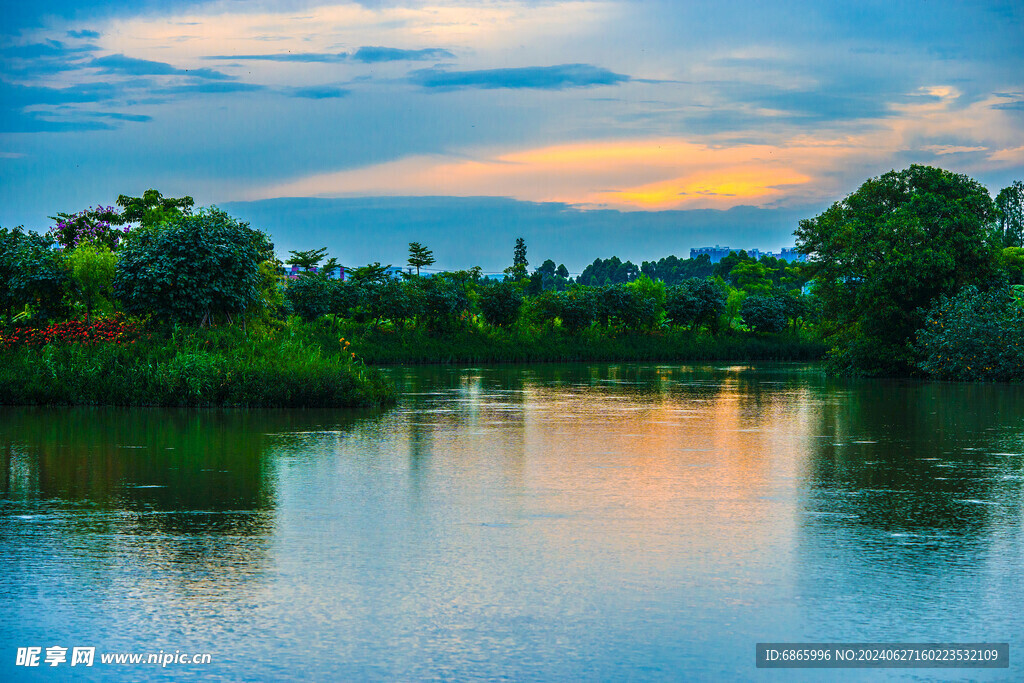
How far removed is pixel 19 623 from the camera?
6125 millimetres

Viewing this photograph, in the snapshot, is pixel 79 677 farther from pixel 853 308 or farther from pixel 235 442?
pixel 853 308

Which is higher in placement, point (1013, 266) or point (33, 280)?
point (1013, 266)

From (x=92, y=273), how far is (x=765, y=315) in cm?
4566

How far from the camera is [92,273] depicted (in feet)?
84.3

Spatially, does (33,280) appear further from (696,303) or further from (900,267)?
(696,303)

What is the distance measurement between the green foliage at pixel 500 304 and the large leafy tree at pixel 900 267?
71.9ft

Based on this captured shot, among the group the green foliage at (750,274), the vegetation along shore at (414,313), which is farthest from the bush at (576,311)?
the green foliage at (750,274)

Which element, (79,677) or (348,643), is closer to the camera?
(79,677)

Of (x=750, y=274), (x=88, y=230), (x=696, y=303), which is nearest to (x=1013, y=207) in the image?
(x=750, y=274)

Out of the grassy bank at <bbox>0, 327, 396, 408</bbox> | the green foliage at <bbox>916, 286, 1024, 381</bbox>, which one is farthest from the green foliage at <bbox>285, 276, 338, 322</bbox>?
the grassy bank at <bbox>0, 327, 396, 408</bbox>

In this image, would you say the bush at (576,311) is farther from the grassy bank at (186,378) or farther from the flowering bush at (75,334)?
the grassy bank at (186,378)

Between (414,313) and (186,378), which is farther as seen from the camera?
(414,313)

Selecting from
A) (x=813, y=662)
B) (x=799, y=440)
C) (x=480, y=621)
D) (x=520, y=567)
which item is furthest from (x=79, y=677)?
(x=799, y=440)

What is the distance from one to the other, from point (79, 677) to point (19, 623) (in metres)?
1.00
